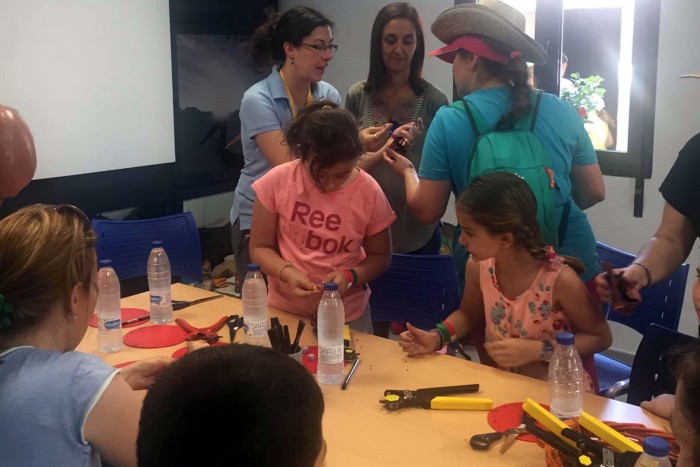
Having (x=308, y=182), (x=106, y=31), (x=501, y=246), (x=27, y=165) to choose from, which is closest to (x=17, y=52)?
(x=106, y=31)

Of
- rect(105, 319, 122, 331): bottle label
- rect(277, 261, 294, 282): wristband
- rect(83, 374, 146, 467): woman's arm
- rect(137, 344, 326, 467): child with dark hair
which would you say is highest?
rect(137, 344, 326, 467): child with dark hair

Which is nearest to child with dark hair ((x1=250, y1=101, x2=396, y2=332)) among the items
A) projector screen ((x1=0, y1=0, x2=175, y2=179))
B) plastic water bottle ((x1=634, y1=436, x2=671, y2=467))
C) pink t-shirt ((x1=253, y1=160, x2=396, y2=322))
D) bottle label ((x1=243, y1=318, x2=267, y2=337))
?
pink t-shirt ((x1=253, y1=160, x2=396, y2=322))

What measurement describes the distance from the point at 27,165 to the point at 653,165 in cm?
297

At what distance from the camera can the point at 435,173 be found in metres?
2.18

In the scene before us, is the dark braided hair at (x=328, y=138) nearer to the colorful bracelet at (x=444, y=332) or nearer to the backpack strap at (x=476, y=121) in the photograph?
the backpack strap at (x=476, y=121)

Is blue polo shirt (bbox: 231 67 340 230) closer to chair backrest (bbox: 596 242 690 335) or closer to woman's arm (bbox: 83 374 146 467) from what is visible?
chair backrest (bbox: 596 242 690 335)

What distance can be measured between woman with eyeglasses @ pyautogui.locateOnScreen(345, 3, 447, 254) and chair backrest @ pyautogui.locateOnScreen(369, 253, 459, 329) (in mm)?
303

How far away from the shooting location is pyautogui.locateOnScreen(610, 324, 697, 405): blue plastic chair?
1917 mm

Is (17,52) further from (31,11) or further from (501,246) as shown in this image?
(501,246)

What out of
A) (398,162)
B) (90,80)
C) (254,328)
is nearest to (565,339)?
(254,328)

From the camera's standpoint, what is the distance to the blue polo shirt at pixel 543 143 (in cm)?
210

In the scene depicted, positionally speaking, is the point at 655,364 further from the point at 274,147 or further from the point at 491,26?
the point at 274,147

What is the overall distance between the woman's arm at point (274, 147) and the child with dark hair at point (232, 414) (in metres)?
1.79

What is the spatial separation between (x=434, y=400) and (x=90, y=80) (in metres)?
2.95
